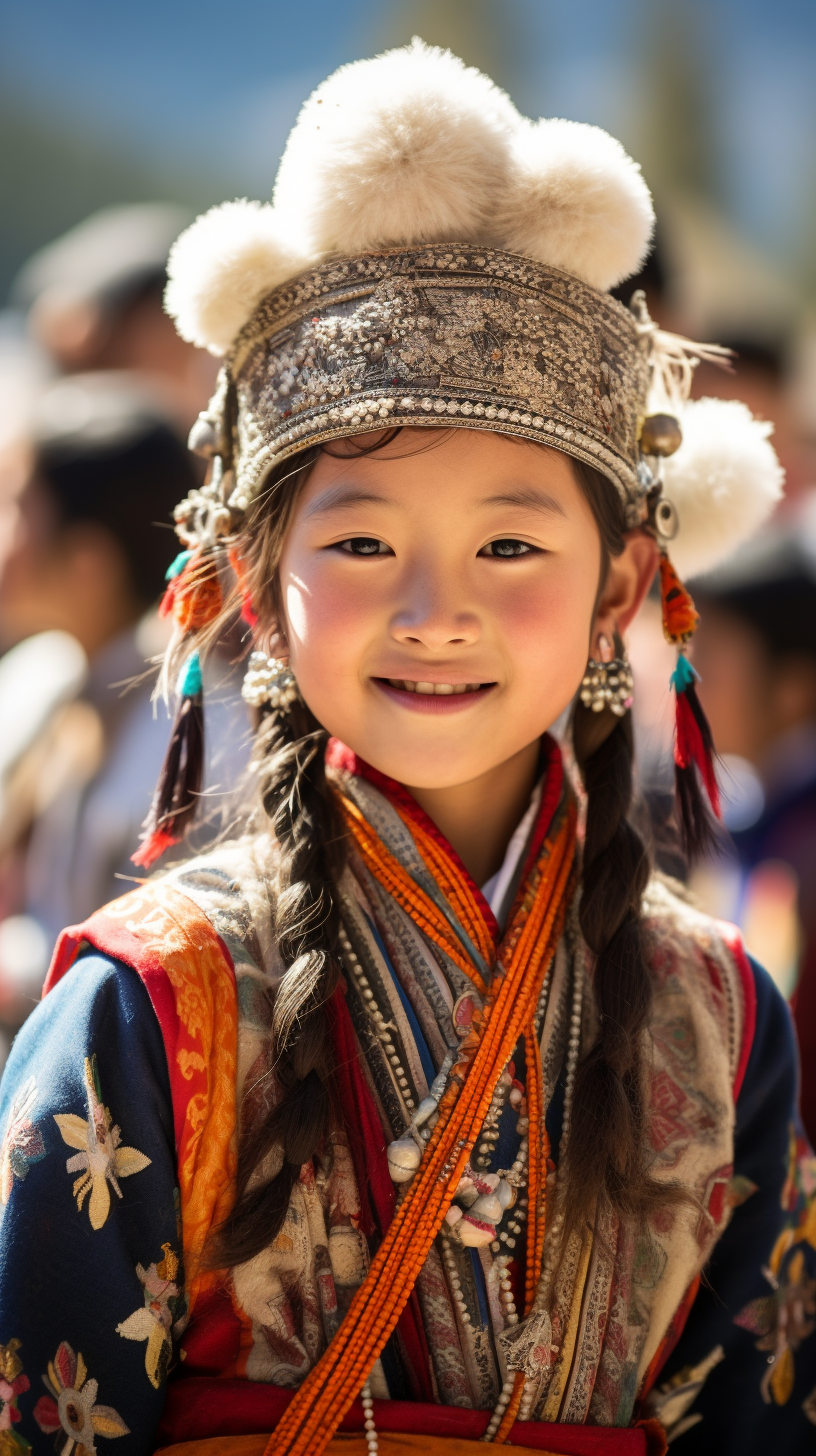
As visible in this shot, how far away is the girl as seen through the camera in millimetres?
1358

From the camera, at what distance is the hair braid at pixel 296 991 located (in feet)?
4.54

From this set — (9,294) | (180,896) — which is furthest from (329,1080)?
(9,294)

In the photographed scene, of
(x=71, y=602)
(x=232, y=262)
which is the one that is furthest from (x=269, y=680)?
(x=71, y=602)

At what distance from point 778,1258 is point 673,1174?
10.5 inches

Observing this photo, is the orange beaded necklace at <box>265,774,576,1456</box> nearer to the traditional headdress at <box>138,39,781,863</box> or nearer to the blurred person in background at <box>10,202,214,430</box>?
the traditional headdress at <box>138,39,781,863</box>

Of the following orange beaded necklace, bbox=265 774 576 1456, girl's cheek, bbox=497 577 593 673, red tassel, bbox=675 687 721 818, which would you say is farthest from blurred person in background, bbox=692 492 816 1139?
girl's cheek, bbox=497 577 593 673

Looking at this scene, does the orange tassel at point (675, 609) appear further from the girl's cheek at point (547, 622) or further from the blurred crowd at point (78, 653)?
the blurred crowd at point (78, 653)

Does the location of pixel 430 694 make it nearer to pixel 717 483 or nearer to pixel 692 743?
pixel 692 743

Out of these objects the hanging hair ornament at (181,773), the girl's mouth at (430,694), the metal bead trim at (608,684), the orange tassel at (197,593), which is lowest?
the hanging hair ornament at (181,773)

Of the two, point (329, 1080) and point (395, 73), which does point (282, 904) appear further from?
point (395, 73)

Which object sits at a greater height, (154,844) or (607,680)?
(607,680)

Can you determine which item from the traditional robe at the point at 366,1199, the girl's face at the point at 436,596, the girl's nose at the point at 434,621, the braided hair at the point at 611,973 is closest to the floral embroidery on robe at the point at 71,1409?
the traditional robe at the point at 366,1199

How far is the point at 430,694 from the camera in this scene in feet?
4.82

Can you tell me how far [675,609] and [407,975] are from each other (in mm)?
581
